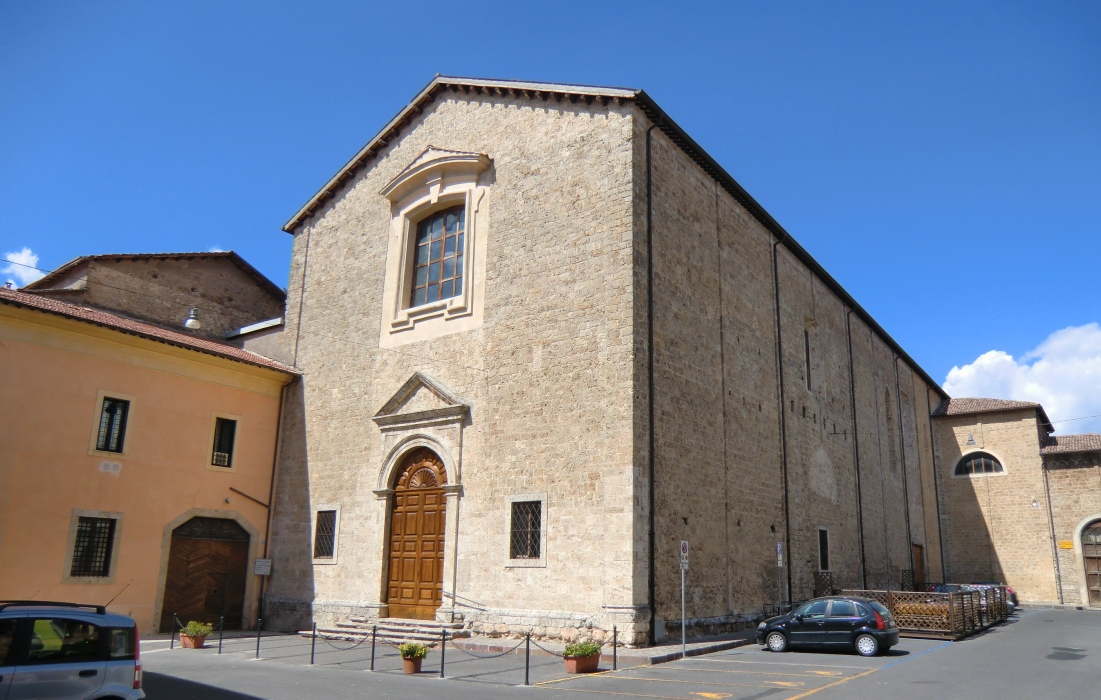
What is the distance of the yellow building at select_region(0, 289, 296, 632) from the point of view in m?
17.5

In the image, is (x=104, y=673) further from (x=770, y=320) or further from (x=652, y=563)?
(x=770, y=320)

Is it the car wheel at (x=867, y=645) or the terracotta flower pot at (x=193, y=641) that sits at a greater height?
the car wheel at (x=867, y=645)

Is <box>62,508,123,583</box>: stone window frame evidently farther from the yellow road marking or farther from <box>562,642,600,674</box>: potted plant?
the yellow road marking

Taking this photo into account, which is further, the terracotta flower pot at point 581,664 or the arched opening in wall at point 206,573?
the arched opening in wall at point 206,573

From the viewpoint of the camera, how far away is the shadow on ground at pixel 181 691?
1113 centimetres

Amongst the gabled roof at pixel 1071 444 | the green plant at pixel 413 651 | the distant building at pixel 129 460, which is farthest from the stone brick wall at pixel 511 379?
the gabled roof at pixel 1071 444

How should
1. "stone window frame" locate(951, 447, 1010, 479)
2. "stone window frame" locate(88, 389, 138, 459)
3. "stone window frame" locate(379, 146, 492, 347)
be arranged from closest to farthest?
"stone window frame" locate(88, 389, 138, 459)
"stone window frame" locate(379, 146, 492, 347)
"stone window frame" locate(951, 447, 1010, 479)

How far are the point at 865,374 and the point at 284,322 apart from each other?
21.8m

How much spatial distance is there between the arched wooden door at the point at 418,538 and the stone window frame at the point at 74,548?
6303 mm

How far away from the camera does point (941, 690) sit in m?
11.3

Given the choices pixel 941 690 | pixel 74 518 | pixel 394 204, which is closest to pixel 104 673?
pixel 941 690

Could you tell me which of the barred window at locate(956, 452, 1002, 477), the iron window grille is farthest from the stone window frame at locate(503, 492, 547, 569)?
the barred window at locate(956, 452, 1002, 477)

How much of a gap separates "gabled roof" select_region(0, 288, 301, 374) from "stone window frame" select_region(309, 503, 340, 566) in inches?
166

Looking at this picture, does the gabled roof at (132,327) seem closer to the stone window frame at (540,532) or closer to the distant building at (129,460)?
the distant building at (129,460)
